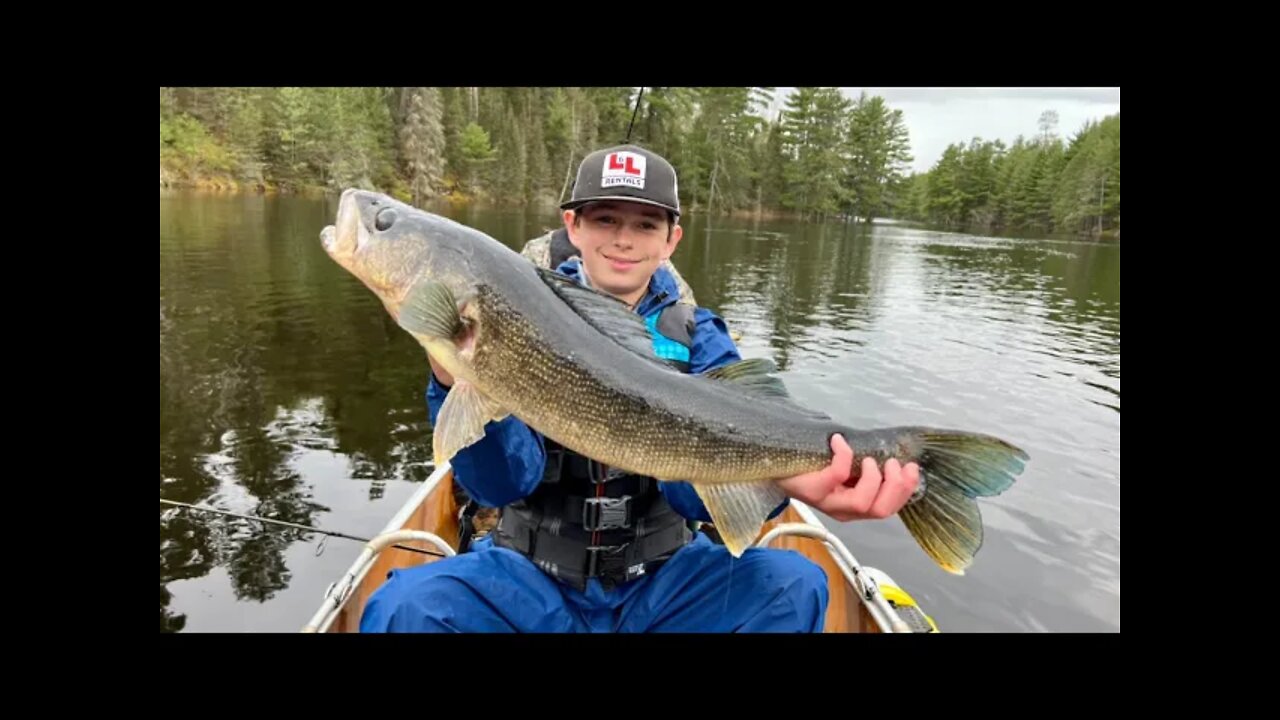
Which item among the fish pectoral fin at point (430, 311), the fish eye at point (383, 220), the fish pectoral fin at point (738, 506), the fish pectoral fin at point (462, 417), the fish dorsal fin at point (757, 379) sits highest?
the fish eye at point (383, 220)

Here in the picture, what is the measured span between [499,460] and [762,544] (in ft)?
7.77

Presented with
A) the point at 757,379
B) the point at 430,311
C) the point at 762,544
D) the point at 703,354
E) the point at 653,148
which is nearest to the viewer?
the point at 430,311

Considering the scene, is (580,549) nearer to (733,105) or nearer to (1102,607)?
(1102,607)

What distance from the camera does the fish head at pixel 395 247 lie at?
7.96ft

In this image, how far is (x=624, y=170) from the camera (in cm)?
310

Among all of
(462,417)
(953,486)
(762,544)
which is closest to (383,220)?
(462,417)

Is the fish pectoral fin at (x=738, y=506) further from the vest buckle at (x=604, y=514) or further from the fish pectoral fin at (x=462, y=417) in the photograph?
the fish pectoral fin at (x=462, y=417)

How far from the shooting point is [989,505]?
26.1 ft

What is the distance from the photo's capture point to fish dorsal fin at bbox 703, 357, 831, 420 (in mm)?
2646

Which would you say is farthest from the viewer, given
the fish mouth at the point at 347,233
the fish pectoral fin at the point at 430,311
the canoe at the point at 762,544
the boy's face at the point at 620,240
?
the canoe at the point at 762,544

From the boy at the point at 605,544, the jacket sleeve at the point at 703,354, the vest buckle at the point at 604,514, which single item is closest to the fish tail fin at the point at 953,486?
the boy at the point at 605,544

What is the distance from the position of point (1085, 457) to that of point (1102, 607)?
3.67 m

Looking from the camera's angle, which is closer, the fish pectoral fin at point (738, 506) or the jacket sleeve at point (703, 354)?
the fish pectoral fin at point (738, 506)

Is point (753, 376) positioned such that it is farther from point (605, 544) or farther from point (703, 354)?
point (605, 544)
